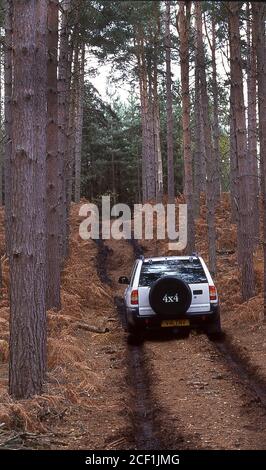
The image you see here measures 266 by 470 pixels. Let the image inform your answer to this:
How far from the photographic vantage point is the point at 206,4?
56.5ft

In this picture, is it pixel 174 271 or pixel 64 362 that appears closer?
pixel 64 362

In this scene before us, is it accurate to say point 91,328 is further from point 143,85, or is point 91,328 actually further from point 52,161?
point 143,85

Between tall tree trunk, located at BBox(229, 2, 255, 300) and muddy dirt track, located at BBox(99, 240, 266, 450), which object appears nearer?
muddy dirt track, located at BBox(99, 240, 266, 450)

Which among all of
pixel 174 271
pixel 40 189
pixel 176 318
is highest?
pixel 40 189

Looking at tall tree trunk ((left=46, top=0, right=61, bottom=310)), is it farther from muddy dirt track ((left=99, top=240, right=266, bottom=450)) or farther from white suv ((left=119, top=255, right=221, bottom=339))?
muddy dirt track ((left=99, top=240, right=266, bottom=450))

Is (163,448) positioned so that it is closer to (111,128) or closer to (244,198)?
(244,198)

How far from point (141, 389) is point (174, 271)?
4.45 m

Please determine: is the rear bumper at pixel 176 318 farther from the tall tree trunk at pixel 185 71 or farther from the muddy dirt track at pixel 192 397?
the tall tree trunk at pixel 185 71

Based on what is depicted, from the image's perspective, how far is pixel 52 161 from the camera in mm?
13664

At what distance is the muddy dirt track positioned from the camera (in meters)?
6.33

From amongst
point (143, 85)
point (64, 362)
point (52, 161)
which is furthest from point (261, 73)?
point (143, 85)

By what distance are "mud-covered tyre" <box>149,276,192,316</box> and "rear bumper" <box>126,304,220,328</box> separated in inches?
7.0

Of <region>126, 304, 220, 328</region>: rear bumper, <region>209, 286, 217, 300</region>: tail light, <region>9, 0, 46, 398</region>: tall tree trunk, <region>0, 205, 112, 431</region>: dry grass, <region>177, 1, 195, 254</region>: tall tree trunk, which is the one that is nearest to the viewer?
<region>0, 205, 112, 431</region>: dry grass

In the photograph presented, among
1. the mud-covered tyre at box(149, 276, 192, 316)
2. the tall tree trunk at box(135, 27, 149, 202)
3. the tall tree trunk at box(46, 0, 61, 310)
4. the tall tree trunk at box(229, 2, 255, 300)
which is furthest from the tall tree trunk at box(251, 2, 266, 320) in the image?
the tall tree trunk at box(135, 27, 149, 202)
